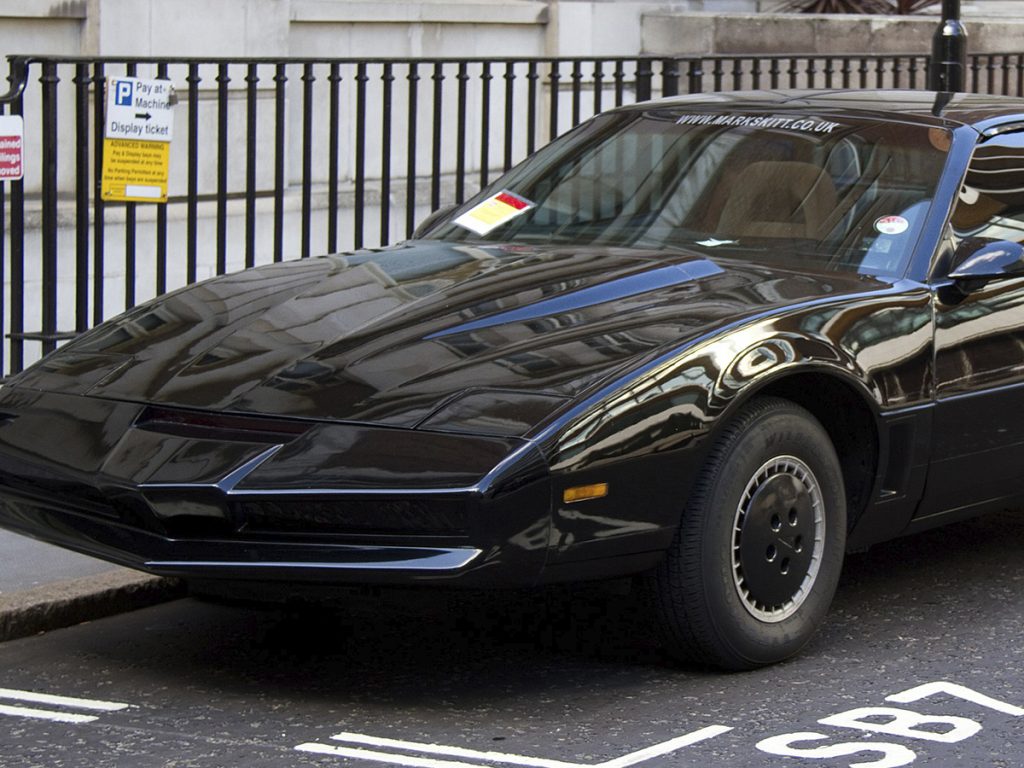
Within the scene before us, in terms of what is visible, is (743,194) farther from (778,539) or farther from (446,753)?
(446,753)

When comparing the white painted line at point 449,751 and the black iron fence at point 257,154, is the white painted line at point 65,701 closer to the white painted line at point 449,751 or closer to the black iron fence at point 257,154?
the white painted line at point 449,751

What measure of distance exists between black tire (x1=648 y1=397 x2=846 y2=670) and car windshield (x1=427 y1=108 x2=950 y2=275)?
835 millimetres

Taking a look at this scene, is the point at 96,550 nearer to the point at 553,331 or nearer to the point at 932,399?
the point at 553,331

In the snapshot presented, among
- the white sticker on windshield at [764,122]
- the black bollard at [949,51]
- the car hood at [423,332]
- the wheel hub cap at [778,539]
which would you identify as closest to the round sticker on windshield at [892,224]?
the car hood at [423,332]

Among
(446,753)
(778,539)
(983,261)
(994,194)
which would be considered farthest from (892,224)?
(446,753)

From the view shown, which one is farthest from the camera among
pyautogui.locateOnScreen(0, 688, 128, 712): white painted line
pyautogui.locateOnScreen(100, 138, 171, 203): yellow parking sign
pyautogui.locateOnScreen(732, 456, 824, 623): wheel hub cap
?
pyautogui.locateOnScreen(100, 138, 171, 203): yellow parking sign

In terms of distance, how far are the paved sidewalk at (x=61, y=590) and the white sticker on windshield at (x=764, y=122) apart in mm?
2278

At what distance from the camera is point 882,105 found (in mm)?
6445

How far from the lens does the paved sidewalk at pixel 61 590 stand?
5.74m

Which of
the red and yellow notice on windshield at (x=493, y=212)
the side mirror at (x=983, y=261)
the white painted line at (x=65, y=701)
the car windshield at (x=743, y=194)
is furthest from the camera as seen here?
the red and yellow notice on windshield at (x=493, y=212)

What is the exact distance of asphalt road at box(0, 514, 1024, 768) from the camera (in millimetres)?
4621

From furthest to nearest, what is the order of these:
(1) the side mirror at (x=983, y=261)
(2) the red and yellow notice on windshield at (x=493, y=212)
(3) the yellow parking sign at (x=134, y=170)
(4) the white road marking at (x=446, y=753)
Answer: (3) the yellow parking sign at (x=134, y=170) < (2) the red and yellow notice on windshield at (x=493, y=212) < (1) the side mirror at (x=983, y=261) < (4) the white road marking at (x=446, y=753)

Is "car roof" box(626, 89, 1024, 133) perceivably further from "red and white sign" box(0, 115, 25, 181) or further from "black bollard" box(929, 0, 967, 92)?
"black bollard" box(929, 0, 967, 92)

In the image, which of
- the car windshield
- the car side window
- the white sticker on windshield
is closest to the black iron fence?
the car windshield
